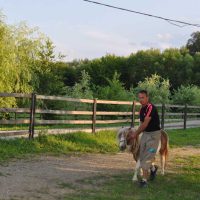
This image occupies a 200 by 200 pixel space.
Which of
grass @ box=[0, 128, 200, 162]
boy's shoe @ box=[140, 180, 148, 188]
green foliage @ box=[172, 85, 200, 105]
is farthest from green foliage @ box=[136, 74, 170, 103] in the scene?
boy's shoe @ box=[140, 180, 148, 188]

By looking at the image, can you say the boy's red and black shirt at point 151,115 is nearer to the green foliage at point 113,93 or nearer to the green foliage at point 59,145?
the green foliage at point 59,145

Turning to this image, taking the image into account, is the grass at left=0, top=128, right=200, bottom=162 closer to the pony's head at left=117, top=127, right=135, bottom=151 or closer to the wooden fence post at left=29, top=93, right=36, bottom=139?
the wooden fence post at left=29, top=93, right=36, bottom=139

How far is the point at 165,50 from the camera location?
81125 millimetres

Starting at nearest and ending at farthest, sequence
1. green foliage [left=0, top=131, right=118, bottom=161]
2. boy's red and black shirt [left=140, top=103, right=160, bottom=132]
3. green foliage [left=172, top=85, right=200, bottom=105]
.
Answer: boy's red and black shirt [left=140, top=103, right=160, bottom=132] < green foliage [left=0, top=131, right=118, bottom=161] < green foliage [left=172, top=85, right=200, bottom=105]

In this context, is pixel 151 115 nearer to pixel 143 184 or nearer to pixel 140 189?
pixel 143 184

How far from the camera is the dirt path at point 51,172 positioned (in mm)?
8339

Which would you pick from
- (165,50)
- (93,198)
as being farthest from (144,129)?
(165,50)

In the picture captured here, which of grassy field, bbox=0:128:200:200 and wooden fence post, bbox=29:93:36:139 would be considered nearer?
grassy field, bbox=0:128:200:200

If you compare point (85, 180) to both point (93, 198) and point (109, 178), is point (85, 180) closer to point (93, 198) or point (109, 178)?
point (109, 178)

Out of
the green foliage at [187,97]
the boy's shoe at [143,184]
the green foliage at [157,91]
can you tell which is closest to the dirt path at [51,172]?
the boy's shoe at [143,184]

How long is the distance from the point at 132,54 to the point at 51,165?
237 feet

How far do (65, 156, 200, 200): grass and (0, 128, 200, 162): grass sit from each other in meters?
3.08

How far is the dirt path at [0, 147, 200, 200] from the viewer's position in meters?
8.34

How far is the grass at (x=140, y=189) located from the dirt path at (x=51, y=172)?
0.34 metres
